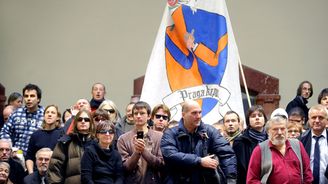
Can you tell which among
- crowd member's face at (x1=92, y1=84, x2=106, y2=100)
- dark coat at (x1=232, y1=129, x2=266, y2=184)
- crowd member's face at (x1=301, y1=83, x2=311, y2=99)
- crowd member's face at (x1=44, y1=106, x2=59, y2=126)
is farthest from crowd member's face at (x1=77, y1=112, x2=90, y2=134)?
crowd member's face at (x1=301, y1=83, x2=311, y2=99)

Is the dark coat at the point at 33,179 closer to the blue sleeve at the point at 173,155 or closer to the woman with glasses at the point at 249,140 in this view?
the blue sleeve at the point at 173,155

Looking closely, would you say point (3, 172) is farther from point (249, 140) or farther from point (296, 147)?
point (296, 147)

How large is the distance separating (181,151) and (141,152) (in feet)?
1.11

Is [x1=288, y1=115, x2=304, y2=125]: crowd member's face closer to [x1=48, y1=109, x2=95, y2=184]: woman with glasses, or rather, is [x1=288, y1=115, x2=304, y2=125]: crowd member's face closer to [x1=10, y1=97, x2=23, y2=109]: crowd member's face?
[x1=48, y1=109, x2=95, y2=184]: woman with glasses

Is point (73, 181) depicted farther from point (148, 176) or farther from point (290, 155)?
point (290, 155)

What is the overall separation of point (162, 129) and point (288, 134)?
113cm

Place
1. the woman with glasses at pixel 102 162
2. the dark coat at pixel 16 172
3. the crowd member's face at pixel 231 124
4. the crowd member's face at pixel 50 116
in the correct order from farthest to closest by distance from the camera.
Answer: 1. the crowd member's face at pixel 50 116
2. the dark coat at pixel 16 172
3. the crowd member's face at pixel 231 124
4. the woman with glasses at pixel 102 162

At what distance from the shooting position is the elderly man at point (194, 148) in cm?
948

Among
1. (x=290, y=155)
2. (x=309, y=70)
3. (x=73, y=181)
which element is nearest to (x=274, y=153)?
(x=290, y=155)

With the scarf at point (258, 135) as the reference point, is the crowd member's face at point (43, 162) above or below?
below

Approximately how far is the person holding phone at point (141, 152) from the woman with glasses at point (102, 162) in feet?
0.34

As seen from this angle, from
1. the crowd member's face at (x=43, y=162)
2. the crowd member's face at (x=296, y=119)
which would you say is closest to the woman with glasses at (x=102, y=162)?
the crowd member's face at (x=43, y=162)

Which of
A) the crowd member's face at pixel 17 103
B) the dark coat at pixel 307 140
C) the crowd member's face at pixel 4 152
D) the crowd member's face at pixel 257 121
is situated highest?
the crowd member's face at pixel 17 103

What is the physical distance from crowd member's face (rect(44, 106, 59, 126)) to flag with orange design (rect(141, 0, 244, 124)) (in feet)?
3.31
